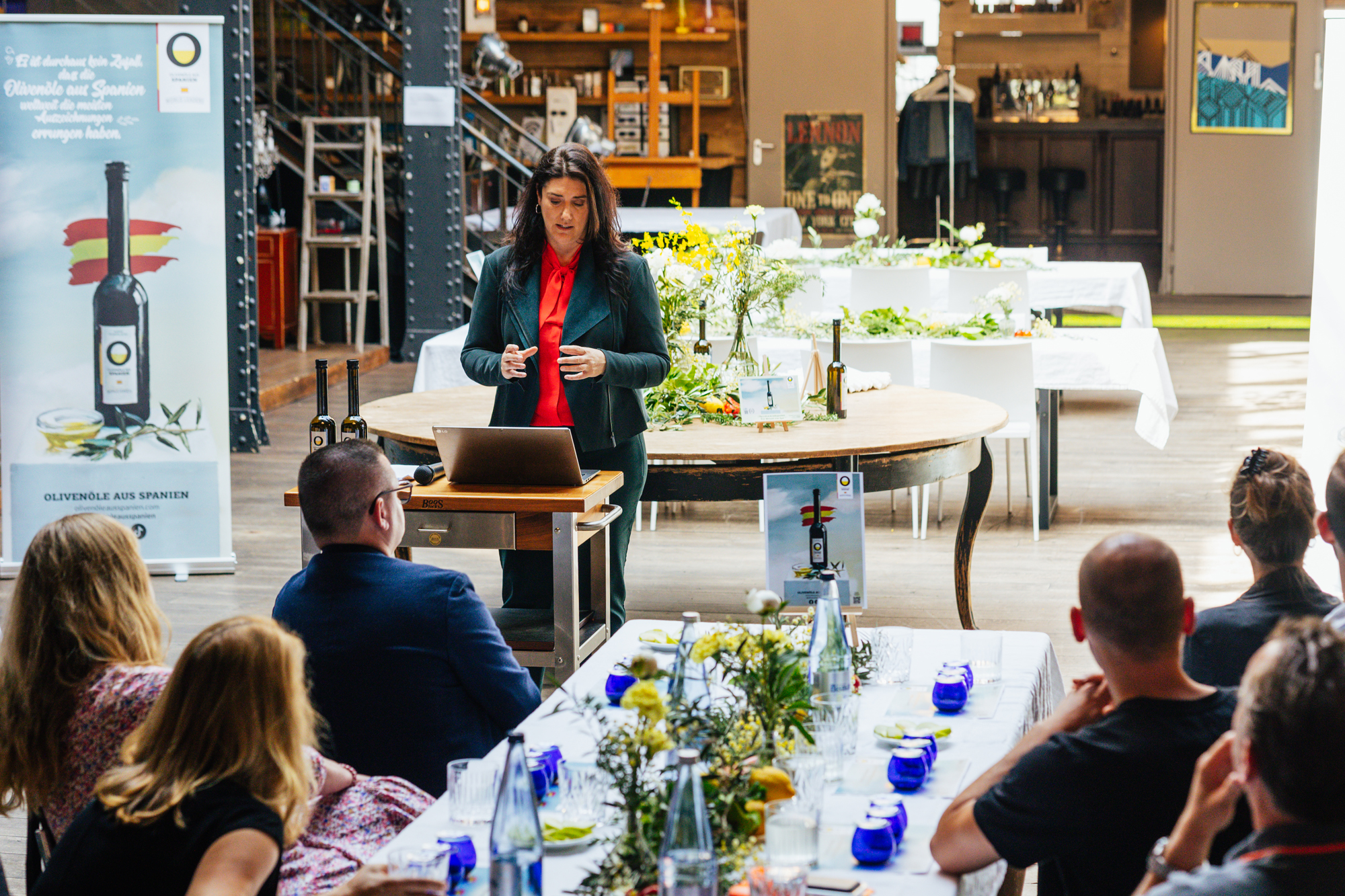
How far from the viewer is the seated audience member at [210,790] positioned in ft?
5.32

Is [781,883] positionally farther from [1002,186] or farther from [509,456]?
[1002,186]

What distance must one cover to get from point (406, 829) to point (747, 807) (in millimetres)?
469

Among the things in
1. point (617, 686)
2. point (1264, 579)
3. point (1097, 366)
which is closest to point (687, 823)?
point (617, 686)

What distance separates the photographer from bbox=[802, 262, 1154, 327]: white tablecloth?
8.53 m

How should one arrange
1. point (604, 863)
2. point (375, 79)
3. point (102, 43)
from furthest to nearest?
point (375, 79), point (102, 43), point (604, 863)

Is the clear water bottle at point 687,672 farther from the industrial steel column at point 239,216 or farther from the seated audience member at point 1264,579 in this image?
the industrial steel column at point 239,216

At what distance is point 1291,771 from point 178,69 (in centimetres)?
456

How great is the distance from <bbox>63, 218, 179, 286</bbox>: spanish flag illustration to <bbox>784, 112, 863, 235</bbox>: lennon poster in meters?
10.5

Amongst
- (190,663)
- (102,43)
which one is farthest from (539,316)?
(102,43)

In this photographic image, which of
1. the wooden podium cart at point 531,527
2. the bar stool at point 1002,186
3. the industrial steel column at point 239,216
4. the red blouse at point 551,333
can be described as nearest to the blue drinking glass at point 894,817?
the wooden podium cart at point 531,527

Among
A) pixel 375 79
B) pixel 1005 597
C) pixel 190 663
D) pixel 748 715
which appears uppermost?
pixel 375 79

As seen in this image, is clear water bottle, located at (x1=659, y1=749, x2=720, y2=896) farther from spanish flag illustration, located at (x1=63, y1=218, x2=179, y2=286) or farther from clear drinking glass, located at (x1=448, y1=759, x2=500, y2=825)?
spanish flag illustration, located at (x1=63, y1=218, x2=179, y2=286)

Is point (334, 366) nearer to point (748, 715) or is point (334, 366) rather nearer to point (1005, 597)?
point (1005, 597)

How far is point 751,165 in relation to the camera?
15086 mm
